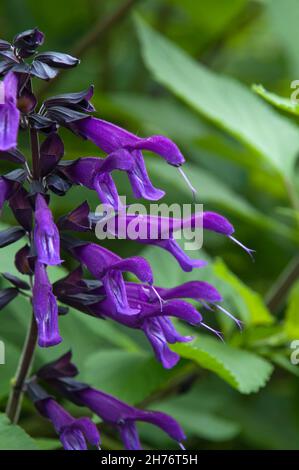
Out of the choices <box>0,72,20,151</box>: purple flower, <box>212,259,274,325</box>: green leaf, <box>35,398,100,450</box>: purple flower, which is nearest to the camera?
<box>0,72,20,151</box>: purple flower

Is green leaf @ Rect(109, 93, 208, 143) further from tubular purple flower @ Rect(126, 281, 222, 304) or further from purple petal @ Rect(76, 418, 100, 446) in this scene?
purple petal @ Rect(76, 418, 100, 446)

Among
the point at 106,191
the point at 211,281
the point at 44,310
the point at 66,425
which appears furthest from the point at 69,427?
the point at 211,281

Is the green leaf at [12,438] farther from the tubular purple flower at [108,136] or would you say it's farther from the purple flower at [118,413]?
the tubular purple flower at [108,136]

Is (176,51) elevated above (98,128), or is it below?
below

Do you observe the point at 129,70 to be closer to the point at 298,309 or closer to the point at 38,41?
the point at 298,309

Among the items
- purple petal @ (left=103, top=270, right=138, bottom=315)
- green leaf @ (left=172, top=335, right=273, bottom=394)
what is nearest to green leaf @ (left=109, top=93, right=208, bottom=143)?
green leaf @ (left=172, top=335, right=273, bottom=394)
